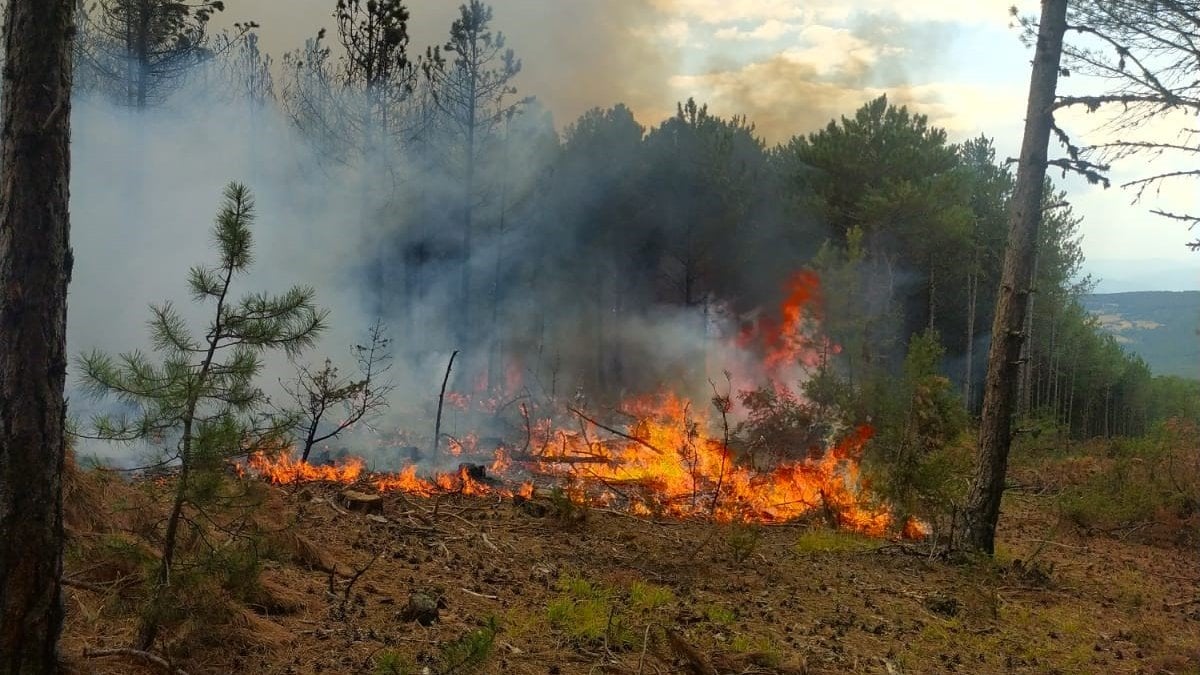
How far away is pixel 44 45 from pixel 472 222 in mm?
25078

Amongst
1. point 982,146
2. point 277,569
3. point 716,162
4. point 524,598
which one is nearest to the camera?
point 277,569

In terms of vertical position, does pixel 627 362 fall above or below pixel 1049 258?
below

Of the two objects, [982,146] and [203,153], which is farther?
[982,146]

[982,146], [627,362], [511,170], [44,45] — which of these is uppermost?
[982,146]

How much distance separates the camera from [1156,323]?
115 meters

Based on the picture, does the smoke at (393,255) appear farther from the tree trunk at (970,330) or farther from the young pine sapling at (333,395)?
the tree trunk at (970,330)

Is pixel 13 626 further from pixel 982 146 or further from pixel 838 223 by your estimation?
pixel 982 146

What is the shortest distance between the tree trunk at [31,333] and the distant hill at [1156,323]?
11538cm

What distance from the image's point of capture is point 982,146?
32281 millimetres

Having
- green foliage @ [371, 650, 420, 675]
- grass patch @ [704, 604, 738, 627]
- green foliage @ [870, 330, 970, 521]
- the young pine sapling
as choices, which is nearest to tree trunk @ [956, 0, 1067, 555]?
green foliage @ [870, 330, 970, 521]

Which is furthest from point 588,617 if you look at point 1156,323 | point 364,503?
point 1156,323

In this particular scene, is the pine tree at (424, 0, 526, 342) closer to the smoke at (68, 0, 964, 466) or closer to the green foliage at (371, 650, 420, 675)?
the smoke at (68, 0, 964, 466)

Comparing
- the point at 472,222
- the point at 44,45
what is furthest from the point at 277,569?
the point at 472,222

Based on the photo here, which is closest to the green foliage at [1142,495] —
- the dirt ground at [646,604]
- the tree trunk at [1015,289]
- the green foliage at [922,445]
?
the dirt ground at [646,604]
